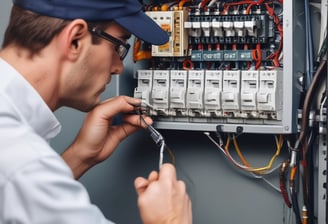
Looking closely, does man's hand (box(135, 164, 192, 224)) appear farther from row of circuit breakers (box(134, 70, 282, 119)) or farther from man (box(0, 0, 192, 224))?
row of circuit breakers (box(134, 70, 282, 119))

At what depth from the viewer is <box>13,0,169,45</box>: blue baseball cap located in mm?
1456

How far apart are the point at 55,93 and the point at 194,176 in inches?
30.1

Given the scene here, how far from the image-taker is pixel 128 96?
1.99 metres

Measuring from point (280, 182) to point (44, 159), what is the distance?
993 millimetres

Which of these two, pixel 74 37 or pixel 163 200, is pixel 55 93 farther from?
pixel 163 200

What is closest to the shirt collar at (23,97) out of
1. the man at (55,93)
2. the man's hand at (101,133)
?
the man at (55,93)

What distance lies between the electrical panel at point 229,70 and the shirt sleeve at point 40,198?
78 centimetres

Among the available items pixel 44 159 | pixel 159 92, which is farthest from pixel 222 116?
pixel 44 159

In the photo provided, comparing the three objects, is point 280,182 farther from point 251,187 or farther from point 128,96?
point 128,96

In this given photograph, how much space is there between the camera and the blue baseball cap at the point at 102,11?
146 cm

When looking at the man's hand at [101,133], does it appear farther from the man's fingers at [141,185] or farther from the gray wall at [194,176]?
the man's fingers at [141,185]

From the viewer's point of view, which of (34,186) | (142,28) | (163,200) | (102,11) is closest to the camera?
(34,186)

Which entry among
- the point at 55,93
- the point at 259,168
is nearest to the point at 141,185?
the point at 55,93

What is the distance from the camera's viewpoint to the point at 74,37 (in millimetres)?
1464
